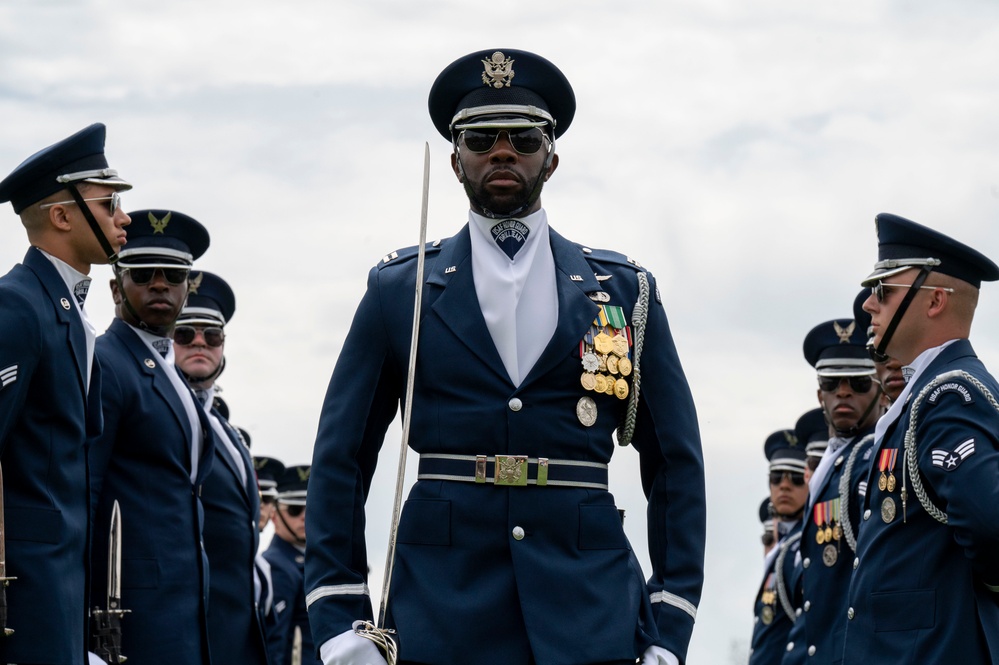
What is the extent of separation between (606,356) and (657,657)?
1000 millimetres

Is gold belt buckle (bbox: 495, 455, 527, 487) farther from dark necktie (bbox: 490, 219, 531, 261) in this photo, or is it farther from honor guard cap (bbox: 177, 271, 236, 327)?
honor guard cap (bbox: 177, 271, 236, 327)

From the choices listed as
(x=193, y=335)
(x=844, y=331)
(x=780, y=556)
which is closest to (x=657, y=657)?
(x=193, y=335)

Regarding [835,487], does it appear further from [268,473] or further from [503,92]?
[268,473]

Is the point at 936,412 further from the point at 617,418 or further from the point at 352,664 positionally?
the point at 352,664

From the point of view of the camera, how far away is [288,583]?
16.3 metres

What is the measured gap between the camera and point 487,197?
6195mm

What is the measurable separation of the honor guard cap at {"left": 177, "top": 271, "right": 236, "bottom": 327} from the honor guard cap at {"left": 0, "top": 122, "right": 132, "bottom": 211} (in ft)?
12.8

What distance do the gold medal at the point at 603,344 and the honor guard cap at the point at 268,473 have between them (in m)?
12.1

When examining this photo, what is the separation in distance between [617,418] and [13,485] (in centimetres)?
239

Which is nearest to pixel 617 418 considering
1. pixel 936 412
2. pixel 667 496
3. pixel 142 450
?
pixel 667 496

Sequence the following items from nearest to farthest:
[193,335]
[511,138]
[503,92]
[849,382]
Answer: [511,138] → [503,92] → [193,335] → [849,382]

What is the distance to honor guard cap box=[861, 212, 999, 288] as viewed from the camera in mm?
8219

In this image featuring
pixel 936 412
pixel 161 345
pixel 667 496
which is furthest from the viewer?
pixel 161 345

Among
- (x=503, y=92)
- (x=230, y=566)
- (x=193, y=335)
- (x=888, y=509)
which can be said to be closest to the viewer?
(x=503, y=92)
